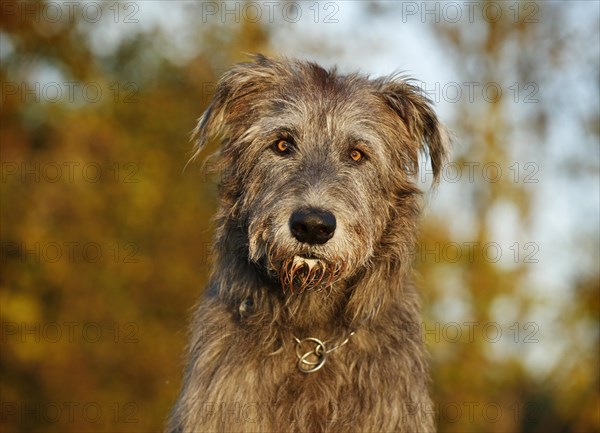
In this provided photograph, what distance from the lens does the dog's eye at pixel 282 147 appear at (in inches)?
229

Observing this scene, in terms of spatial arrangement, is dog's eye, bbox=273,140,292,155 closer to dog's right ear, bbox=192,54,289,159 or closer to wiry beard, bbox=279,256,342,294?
dog's right ear, bbox=192,54,289,159

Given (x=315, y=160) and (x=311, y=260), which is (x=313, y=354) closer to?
(x=311, y=260)

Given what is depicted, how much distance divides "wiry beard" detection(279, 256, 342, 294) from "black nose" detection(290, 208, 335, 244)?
5.6 inches

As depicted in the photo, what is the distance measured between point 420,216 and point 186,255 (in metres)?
12.8

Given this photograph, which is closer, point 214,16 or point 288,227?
point 288,227

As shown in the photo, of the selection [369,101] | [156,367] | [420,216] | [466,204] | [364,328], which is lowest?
[156,367]

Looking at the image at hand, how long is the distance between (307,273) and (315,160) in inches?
31.6

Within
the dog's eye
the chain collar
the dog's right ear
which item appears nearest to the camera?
the chain collar

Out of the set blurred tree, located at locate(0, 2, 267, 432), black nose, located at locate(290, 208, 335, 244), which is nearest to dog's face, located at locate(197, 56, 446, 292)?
black nose, located at locate(290, 208, 335, 244)

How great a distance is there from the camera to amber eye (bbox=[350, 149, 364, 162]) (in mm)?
5883

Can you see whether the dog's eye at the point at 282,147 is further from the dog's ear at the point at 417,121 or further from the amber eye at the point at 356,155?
the dog's ear at the point at 417,121

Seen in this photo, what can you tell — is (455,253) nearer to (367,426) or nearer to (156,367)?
(156,367)

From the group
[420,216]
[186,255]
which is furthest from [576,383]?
[420,216]

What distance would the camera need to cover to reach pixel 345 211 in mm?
5332
